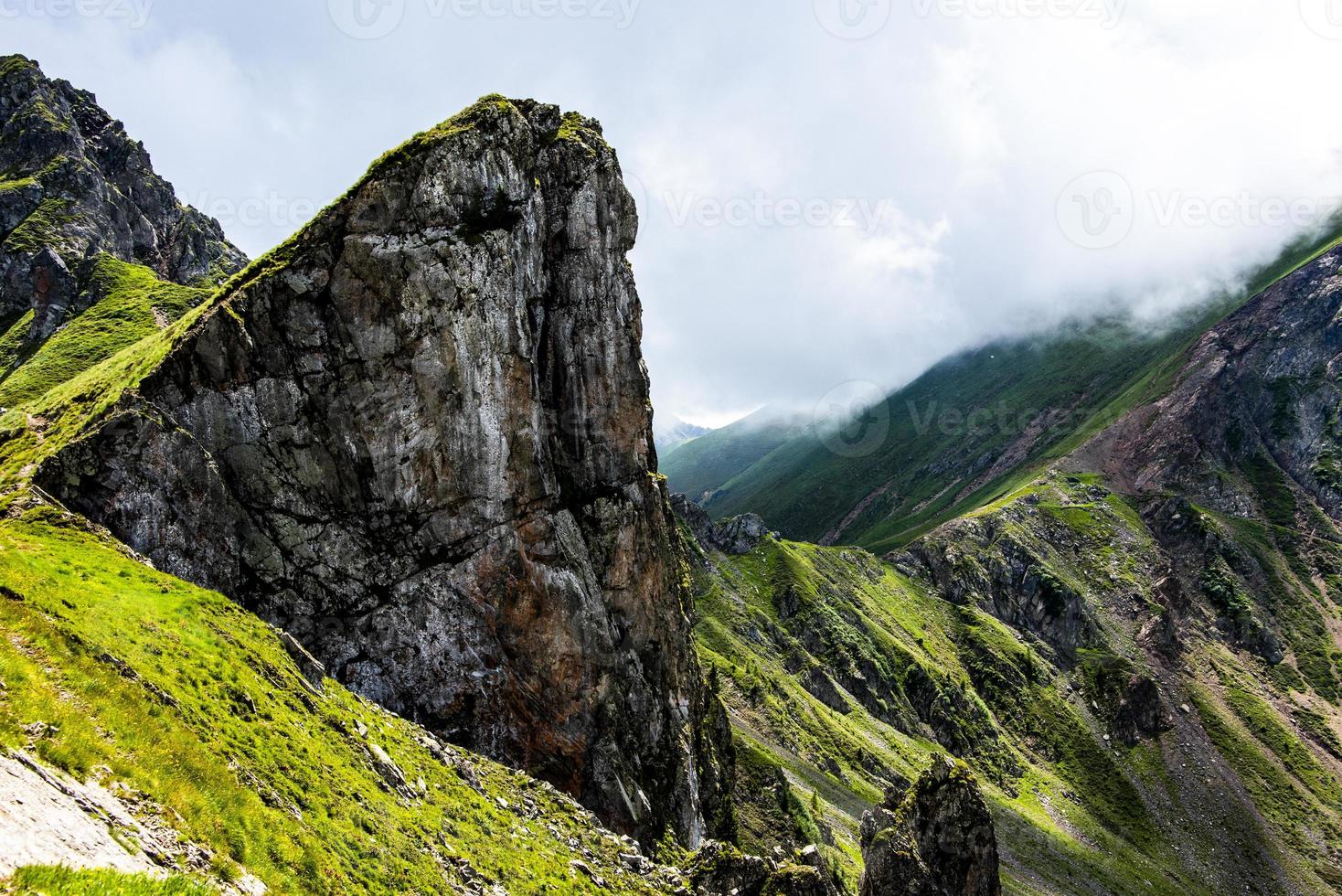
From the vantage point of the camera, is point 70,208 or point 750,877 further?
point 70,208

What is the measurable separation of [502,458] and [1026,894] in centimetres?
13845

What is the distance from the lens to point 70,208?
139 metres

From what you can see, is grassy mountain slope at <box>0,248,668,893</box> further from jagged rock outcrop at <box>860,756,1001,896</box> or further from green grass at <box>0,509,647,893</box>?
jagged rock outcrop at <box>860,756,1001,896</box>

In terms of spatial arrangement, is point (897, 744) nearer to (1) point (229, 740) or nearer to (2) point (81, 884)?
(1) point (229, 740)

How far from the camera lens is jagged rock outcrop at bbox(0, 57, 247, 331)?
12162 cm

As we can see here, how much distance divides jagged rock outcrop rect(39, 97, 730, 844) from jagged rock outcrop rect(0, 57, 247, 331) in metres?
100

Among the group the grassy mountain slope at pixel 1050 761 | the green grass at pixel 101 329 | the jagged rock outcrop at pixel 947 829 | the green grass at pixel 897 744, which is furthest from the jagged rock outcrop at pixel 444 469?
the grassy mountain slope at pixel 1050 761

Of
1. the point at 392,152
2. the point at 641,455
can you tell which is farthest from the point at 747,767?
the point at 392,152

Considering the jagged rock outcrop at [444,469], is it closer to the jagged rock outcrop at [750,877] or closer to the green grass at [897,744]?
the jagged rock outcrop at [750,877]

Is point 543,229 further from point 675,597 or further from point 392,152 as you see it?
point 675,597

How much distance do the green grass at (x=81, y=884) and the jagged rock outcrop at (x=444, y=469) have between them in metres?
39.3

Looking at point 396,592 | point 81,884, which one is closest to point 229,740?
point 81,884

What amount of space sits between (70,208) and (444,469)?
147m

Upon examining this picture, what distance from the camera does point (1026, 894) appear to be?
126m
